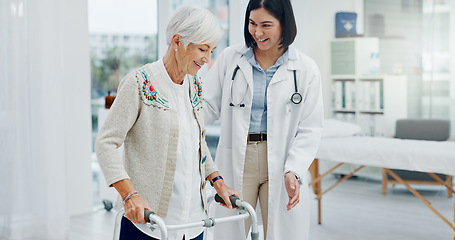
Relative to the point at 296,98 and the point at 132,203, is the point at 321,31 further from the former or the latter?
the point at 132,203

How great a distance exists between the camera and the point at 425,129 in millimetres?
5109

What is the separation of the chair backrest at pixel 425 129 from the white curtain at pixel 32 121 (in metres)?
3.17

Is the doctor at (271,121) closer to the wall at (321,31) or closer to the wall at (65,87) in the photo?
the wall at (65,87)

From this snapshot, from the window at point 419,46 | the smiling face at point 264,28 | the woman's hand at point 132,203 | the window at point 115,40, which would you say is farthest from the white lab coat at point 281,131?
the window at point 419,46

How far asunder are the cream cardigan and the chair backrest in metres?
4.14

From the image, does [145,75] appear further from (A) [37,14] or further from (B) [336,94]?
(B) [336,94]

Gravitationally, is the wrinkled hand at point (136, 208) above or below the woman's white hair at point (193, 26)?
below

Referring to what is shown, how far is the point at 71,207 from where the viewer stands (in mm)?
4176

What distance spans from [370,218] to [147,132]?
3.16 metres

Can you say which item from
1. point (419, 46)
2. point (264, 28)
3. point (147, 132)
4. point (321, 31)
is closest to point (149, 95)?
point (147, 132)

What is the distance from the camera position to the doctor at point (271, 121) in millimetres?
1894

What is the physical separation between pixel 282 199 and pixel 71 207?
2638mm

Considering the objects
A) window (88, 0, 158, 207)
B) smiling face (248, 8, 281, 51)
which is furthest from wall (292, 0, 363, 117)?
smiling face (248, 8, 281, 51)

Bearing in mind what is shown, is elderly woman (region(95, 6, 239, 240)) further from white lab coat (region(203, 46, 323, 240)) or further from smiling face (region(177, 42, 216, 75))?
white lab coat (region(203, 46, 323, 240))
